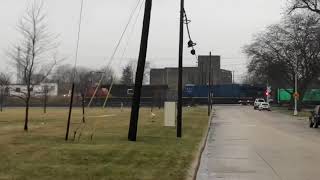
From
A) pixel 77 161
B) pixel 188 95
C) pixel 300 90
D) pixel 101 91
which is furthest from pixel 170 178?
pixel 188 95

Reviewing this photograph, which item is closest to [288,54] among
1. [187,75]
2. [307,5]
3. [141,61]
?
[307,5]

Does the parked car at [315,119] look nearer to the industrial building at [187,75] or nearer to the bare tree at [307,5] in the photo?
the bare tree at [307,5]

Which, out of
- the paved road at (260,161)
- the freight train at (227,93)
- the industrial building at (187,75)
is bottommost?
the paved road at (260,161)

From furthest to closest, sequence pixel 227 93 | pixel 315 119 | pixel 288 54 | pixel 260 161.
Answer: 1. pixel 227 93
2. pixel 288 54
3. pixel 315 119
4. pixel 260 161

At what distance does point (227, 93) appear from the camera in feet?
392

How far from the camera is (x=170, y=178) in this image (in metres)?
12.4

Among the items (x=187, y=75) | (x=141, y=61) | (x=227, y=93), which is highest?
(x=187, y=75)

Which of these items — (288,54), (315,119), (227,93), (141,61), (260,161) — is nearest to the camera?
(260,161)

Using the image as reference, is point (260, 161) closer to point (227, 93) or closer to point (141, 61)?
point (141, 61)

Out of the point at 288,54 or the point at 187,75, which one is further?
the point at 187,75

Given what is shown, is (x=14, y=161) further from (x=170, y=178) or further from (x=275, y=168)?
(x=275, y=168)

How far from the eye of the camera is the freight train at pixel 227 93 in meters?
117

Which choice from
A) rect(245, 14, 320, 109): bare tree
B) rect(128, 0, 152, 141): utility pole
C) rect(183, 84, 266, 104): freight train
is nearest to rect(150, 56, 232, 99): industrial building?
rect(183, 84, 266, 104): freight train

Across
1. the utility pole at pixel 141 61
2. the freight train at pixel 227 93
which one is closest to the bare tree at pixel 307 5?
the utility pole at pixel 141 61
